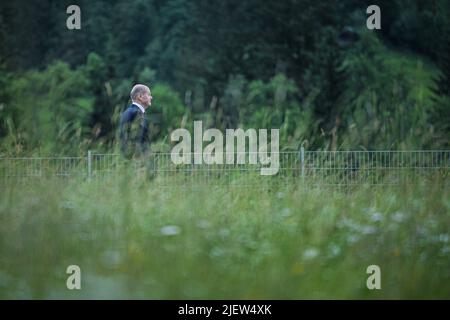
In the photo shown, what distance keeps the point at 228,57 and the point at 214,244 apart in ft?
77.9

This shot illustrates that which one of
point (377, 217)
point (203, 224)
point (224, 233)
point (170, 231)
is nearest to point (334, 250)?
point (377, 217)

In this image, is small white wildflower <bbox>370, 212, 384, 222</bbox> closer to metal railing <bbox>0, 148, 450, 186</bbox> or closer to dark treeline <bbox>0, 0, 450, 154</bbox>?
metal railing <bbox>0, 148, 450, 186</bbox>

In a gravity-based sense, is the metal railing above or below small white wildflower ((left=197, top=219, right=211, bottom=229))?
above

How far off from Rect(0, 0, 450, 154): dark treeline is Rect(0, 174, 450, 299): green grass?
14229mm

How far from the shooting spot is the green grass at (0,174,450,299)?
14.5ft

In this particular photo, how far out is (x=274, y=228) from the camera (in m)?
5.04

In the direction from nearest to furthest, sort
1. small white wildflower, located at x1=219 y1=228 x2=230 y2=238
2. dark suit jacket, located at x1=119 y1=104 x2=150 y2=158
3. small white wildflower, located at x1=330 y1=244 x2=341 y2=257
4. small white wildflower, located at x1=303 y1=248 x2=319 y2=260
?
small white wildflower, located at x1=303 y1=248 x2=319 y2=260 → small white wildflower, located at x1=330 y1=244 x2=341 y2=257 → small white wildflower, located at x1=219 y1=228 x2=230 y2=238 → dark suit jacket, located at x1=119 y1=104 x2=150 y2=158

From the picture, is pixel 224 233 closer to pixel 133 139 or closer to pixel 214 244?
pixel 214 244

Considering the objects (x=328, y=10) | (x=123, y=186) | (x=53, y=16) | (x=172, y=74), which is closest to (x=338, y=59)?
(x=328, y=10)

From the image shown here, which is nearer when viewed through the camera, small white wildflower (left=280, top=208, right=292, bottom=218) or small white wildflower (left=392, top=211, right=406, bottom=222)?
small white wildflower (left=392, top=211, right=406, bottom=222)

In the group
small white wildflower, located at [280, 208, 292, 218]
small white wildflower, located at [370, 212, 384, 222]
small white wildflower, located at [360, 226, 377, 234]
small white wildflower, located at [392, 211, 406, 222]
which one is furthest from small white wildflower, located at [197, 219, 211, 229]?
small white wildflower, located at [392, 211, 406, 222]

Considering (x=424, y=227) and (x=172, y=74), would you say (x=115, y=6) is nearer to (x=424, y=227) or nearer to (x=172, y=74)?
(x=172, y=74)

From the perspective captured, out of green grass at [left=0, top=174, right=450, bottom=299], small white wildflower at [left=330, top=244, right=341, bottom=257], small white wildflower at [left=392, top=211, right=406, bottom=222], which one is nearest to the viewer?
green grass at [left=0, top=174, right=450, bottom=299]

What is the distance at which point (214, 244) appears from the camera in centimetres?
475
